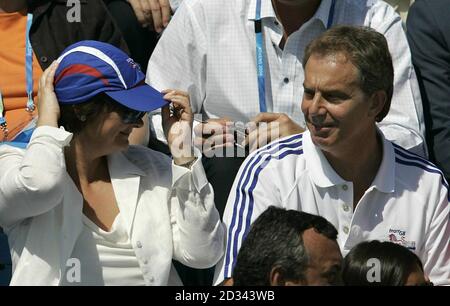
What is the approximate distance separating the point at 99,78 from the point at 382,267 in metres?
1.28

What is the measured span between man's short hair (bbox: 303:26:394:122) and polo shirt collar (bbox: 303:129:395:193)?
293mm

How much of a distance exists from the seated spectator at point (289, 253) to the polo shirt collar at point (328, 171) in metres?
0.80

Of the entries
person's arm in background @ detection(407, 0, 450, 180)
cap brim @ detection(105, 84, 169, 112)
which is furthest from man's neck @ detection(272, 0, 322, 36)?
cap brim @ detection(105, 84, 169, 112)

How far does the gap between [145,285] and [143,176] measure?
448 millimetres

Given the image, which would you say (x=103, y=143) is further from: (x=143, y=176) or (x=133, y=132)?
(x=133, y=132)

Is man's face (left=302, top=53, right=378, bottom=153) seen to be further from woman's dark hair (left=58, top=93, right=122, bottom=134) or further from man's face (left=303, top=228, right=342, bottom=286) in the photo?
man's face (left=303, top=228, right=342, bottom=286)

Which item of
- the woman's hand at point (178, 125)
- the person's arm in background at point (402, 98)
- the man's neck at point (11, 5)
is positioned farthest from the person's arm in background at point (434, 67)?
the man's neck at point (11, 5)

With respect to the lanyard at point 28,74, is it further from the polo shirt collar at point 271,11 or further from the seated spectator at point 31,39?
the polo shirt collar at point 271,11

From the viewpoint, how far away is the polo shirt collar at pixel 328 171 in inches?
179

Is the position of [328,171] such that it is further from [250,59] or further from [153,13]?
[153,13]

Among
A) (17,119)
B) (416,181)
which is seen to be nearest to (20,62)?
(17,119)

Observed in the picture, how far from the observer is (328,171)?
457cm
